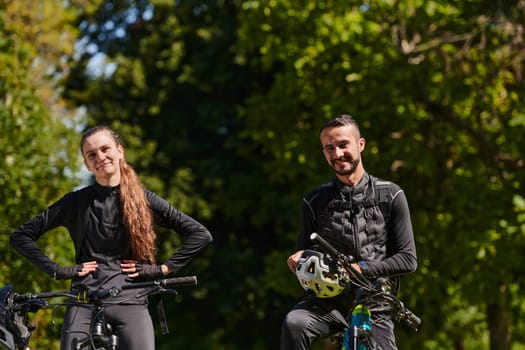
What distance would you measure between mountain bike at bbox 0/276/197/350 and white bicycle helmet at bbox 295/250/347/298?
25.8 inches

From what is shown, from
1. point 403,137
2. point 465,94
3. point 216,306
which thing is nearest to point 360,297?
point 465,94

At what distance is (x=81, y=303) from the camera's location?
5.83 meters

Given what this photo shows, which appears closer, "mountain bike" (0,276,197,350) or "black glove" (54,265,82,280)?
"mountain bike" (0,276,197,350)

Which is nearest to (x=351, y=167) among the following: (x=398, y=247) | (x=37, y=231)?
(x=398, y=247)

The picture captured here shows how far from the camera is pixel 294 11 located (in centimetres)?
1703

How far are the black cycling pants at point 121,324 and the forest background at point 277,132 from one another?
18.8ft

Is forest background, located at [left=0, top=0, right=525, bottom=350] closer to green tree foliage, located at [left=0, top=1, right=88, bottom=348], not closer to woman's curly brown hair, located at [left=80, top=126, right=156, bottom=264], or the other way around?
green tree foliage, located at [left=0, top=1, right=88, bottom=348]

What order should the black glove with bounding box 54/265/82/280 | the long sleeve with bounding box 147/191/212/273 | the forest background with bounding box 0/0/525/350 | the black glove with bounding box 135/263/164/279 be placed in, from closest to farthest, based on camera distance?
the black glove with bounding box 54/265/82/280, the black glove with bounding box 135/263/164/279, the long sleeve with bounding box 147/191/212/273, the forest background with bounding box 0/0/525/350

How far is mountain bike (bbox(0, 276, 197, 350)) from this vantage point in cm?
562

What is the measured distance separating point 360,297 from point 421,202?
40.0 ft

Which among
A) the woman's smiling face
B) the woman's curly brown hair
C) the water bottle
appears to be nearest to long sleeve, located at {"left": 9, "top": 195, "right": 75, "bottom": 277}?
the woman's smiling face

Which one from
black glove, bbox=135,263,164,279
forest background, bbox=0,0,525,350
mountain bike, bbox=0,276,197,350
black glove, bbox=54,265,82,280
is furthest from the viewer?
forest background, bbox=0,0,525,350

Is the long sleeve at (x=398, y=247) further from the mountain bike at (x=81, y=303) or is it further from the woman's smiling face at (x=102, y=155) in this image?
the woman's smiling face at (x=102, y=155)

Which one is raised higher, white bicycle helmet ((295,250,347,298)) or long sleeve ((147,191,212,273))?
long sleeve ((147,191,212,273))
